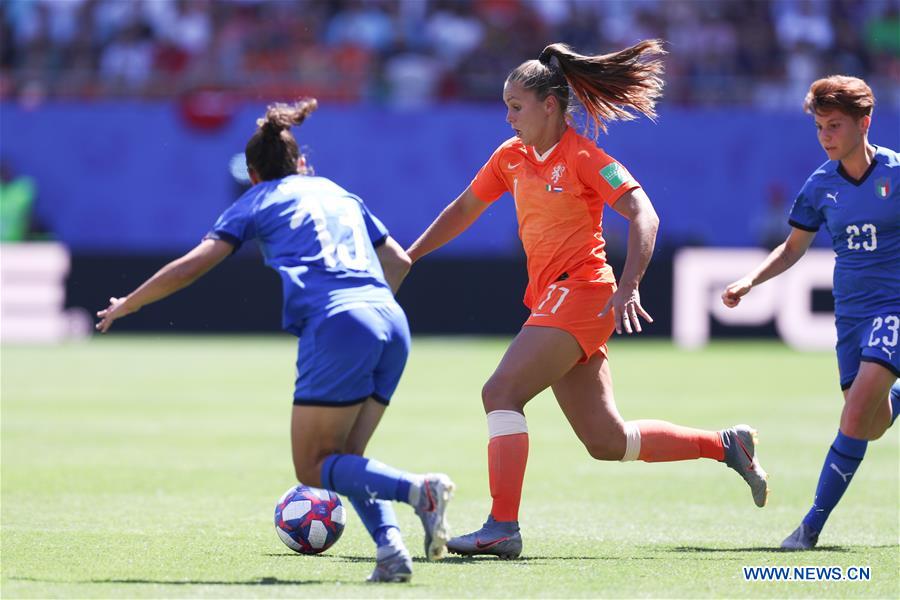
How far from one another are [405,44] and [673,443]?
56.5ft

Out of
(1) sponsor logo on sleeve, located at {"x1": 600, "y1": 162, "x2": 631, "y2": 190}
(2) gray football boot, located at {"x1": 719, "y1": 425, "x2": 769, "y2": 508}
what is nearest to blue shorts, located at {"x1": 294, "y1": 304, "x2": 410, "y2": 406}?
(1) sponsor logo on sleeve, located at {"x1": 600, "y1": 162, "x2": 631, "y2": 190}

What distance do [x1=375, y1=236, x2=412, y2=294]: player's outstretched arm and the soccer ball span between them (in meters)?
1.04

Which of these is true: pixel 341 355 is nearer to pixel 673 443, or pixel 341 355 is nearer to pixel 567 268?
pixel 567 268

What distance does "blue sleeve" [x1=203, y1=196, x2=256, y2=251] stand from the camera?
5.77 meters

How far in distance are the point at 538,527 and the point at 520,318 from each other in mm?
13413

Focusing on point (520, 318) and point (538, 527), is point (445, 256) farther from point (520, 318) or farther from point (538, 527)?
point (538, 527)

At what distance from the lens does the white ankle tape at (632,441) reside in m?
6.86

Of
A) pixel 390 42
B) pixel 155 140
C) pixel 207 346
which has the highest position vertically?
pixel 390 42

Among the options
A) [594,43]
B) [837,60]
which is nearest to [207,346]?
[594,43]

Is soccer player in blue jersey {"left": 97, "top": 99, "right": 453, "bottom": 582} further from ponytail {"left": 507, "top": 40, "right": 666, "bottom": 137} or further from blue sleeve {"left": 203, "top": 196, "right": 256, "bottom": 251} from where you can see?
ponytail {"left": 507, "top": 40, "right": 666, "bottom": 137}

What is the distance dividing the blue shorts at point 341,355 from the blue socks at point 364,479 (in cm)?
25

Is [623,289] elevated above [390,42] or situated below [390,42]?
below

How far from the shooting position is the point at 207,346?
2034 cm

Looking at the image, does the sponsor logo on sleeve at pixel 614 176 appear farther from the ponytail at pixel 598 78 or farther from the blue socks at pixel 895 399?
the blue socks at pixel 895 399
